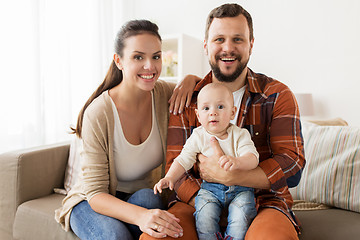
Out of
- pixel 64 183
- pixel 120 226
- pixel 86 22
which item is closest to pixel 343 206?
pixel 120 226

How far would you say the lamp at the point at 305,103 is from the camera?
3010mm

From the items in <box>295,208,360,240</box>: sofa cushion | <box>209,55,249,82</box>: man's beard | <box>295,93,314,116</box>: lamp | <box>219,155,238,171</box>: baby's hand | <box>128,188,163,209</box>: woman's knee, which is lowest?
<box>295,208,360,240</box>: sofa cushion

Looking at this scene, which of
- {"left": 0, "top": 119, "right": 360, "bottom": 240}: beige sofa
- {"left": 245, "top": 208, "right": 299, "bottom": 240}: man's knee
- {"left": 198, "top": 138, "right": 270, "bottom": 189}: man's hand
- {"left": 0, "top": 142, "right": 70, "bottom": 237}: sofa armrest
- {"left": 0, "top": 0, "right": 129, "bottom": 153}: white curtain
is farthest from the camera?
{"left": 0, "top": 0, "right": 129, "bottom": 153}: white curtain

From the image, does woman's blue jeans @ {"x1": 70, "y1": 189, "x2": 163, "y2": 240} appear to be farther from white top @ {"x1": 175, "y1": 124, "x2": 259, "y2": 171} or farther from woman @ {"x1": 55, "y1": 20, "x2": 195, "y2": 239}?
white top @ {"x1": 175, "y1": 124, "x2": 259, "y2": 171}

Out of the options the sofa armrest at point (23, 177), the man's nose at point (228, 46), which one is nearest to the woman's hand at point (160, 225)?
the man's nose at point (228, 46)

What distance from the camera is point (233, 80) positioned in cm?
163

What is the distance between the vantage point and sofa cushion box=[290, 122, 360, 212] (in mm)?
1639

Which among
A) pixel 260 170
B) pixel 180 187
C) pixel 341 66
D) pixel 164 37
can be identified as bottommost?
pixel 180 187

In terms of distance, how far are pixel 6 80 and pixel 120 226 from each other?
5.69ft

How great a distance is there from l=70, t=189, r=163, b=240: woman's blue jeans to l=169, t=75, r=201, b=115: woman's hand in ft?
1.42

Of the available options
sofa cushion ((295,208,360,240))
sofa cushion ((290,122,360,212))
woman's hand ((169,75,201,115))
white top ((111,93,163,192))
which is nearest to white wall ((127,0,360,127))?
sofa cushion ((290,122,360,212))

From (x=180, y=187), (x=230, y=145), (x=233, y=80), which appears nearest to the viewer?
(x=230, y=145)

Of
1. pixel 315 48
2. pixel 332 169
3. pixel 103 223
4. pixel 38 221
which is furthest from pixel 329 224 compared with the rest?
pixel 315 48

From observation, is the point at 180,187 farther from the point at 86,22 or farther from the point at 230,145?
Answer: the point at 86,22
